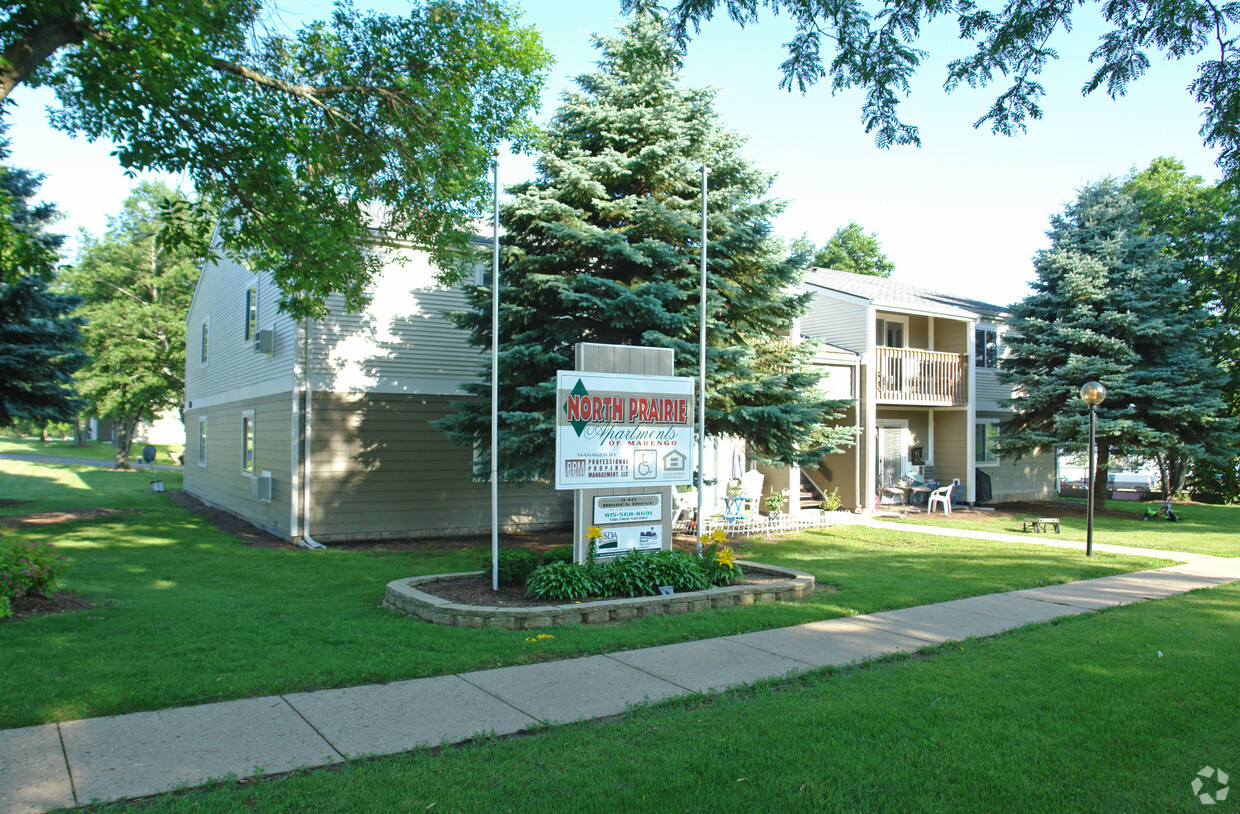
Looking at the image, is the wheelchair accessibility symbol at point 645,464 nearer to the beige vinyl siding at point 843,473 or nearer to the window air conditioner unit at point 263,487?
the window air conditioner unit at point 263,487

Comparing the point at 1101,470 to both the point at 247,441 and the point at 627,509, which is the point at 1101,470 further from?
the point at 247,441

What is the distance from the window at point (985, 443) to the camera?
79.3 ft

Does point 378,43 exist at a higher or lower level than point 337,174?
higher

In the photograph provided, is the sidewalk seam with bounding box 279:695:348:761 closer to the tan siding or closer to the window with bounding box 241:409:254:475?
the window with bounding box 241:409:254:475

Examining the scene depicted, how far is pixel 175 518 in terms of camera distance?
665 inches

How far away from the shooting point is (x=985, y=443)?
24.4 meters

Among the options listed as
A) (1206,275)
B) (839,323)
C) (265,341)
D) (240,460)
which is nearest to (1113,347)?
(839,323)

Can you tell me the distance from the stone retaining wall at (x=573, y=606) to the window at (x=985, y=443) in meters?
17.6

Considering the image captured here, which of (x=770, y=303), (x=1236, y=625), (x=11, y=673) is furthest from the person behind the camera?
(x=770, y=303)

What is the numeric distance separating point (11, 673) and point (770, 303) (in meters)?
10.6

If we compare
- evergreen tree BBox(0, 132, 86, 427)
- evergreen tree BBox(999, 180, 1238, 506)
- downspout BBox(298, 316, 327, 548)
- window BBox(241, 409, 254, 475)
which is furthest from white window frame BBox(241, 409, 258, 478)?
evergreen tree BBox(999, 180, 1238, 506)

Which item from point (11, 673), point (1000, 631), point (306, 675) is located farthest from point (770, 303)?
point (11, 673)

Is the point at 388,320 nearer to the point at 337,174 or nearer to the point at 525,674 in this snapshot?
the point at 337,174

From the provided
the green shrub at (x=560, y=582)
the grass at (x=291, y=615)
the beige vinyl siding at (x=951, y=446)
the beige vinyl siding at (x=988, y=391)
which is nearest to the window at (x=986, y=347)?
the beige vinyl siding at (x=988, y=391)
